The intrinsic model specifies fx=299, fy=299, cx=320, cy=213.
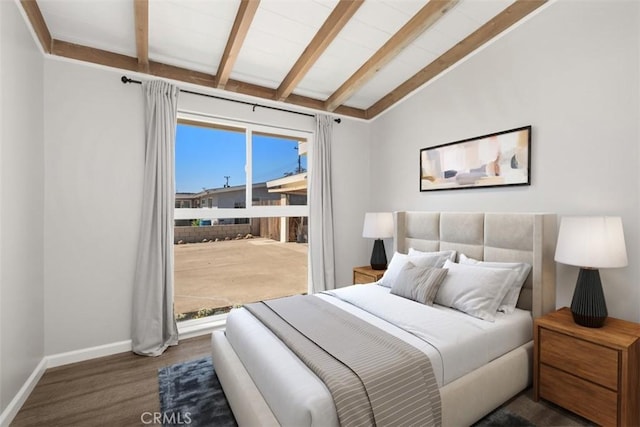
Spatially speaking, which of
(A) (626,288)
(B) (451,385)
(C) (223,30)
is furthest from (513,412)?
(C) (223,30)

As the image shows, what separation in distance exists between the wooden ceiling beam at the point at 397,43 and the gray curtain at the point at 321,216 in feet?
1.78

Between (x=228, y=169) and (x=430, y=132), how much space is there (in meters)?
2.44

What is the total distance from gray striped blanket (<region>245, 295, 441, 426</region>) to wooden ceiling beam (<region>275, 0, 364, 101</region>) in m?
2.34

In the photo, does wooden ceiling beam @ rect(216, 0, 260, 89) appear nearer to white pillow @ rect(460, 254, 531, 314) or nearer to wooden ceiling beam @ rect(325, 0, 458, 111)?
wooden ceiling beam @ rect(325, 0, 458, 111)

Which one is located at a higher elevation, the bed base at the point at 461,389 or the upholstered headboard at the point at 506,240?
the upholstered headboard at the point at 506,240

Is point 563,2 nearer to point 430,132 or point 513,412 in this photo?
point 430,132

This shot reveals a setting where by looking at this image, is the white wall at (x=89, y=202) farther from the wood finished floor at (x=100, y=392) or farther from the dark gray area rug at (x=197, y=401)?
the dark gray area rug at (x=197, y=401)

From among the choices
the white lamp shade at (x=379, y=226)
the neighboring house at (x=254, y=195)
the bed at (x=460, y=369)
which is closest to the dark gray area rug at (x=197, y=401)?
the bed at (x=460, y=369)

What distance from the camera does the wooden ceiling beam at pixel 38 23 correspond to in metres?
2.12

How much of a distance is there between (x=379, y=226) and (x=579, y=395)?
2256mm

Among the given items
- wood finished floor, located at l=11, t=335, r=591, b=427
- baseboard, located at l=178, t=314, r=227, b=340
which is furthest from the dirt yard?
wood finished floor, located at l=11, t=335, r=591, b=427

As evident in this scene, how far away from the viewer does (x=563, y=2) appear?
7.86 feet

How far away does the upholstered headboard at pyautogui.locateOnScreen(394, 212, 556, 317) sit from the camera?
2342mm

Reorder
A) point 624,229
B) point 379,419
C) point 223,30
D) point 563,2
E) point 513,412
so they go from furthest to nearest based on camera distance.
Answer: point 223,30, point 563,2, point 624,229, point 513,412, point 379,419
